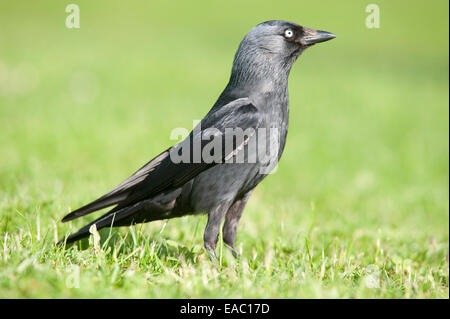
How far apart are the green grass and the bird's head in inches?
43.1

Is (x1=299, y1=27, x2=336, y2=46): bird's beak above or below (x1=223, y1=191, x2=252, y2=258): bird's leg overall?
above

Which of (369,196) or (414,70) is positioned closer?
(369,196)

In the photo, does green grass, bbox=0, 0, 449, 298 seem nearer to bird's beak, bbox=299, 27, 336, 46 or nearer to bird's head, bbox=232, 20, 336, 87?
bird's head, bbox=232, 20, 336, 87

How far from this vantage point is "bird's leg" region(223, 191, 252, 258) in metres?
4.18

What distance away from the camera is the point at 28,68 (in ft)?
43.8

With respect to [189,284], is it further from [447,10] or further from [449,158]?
[447,10]

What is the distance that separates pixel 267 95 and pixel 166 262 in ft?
4.42

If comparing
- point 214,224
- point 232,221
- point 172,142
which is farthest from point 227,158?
point 172,142

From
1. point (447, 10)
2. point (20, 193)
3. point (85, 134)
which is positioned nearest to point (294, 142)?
point (85, 134)

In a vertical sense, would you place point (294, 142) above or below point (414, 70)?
below

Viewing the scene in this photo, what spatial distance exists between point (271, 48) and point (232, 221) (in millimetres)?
1322

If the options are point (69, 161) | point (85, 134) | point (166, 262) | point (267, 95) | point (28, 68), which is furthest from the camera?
point (28, 68)

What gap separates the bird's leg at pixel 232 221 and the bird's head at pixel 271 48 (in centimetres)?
93

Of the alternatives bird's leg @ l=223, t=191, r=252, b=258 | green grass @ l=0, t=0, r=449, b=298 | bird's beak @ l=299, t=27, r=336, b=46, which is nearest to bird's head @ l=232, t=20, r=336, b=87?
bird's beak @ l=299, t=27, r=336, b=46
